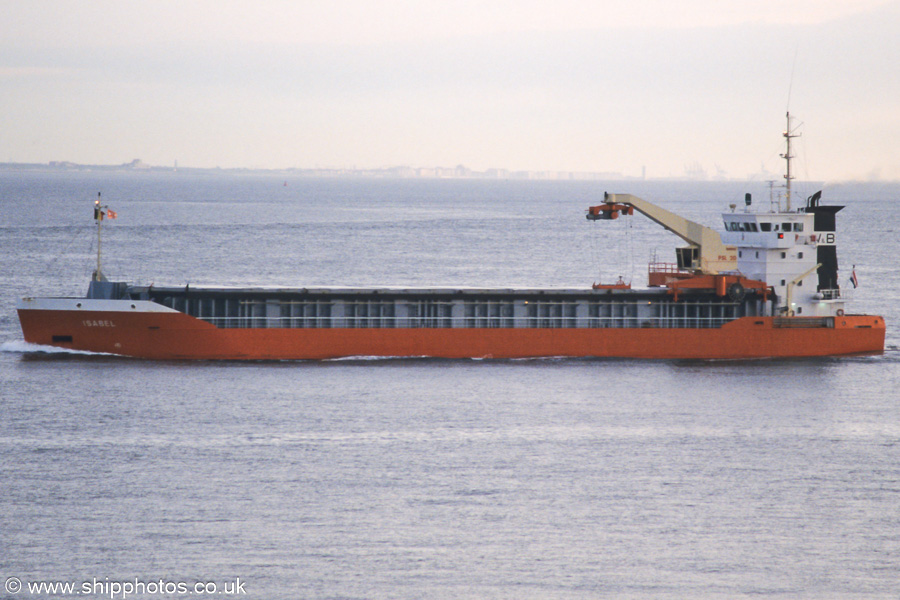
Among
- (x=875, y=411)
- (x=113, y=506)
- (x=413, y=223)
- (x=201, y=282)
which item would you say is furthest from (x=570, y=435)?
(x=413, y=223)

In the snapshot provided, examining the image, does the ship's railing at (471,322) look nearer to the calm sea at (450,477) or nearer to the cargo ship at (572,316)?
the cargo ship at (572,316)

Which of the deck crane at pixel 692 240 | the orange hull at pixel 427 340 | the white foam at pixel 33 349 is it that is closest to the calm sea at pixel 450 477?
the white foam at pixel 33 349

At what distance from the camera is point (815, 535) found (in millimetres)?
26312

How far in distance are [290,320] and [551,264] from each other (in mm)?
44433

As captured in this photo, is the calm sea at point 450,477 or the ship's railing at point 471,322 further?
the ship's railing at point 471,322

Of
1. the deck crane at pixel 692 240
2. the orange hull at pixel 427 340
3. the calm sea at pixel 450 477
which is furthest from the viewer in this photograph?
the deck crane at pixel 692 240

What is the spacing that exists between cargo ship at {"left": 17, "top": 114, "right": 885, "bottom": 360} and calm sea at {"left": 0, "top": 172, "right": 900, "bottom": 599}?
1.00 m

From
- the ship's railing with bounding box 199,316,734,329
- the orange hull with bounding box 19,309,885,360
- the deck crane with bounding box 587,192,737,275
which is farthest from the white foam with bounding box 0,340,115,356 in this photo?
the deck crane with bounding box 587,192,737,275

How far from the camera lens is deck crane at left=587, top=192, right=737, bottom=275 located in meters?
47.4

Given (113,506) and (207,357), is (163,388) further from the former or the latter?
(113,506)

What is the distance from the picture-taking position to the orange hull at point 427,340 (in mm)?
43062

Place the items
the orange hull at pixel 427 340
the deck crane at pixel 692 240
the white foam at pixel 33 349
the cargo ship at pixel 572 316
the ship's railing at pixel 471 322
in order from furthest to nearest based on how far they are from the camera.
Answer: the deck crane at pixel 692 240 → the ship's railing at pixel 471 322 → the cargo ship at pixel 572 316 → the white foam at pixel 33 349 → the orange hull at pixel 427 340

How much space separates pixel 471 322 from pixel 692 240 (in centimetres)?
1049

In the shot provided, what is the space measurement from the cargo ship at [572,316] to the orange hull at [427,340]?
0.14ft
